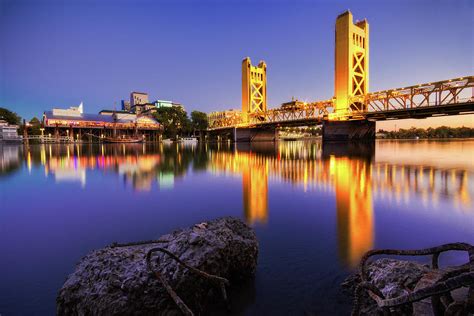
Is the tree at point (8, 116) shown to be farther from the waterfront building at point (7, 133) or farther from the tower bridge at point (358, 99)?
the tower bridge at point (358, 99)

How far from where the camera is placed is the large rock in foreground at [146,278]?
279 cm

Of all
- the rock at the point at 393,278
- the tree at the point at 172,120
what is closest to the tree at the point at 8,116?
the tree at the point at 172,120

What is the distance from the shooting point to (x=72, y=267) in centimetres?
464

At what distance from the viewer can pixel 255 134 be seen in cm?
8162

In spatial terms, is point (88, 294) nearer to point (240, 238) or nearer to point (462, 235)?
point (240, 238)

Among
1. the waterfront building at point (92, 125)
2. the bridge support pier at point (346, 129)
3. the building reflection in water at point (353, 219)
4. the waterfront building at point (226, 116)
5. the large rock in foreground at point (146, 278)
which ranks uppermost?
the waterfront building at point (226, 116)

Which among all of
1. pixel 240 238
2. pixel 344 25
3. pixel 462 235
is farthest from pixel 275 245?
pixel 344 25

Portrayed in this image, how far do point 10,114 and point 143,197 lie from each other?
97.9 m

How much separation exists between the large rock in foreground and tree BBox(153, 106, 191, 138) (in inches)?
3721

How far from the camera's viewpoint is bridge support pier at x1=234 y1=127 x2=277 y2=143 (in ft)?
260

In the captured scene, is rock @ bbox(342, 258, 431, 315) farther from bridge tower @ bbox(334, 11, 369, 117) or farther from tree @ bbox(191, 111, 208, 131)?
tree @ bbox(191, 111, 208, 131)

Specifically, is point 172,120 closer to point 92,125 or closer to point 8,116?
point 92,125

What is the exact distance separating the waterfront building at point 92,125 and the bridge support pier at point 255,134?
102 ft

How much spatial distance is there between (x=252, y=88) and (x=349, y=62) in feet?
129
